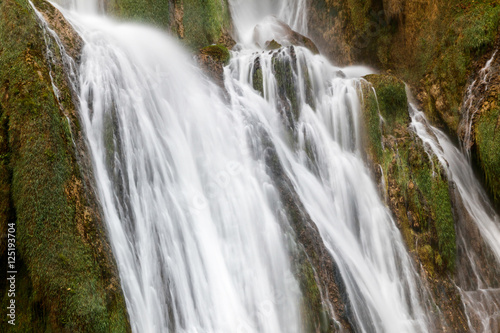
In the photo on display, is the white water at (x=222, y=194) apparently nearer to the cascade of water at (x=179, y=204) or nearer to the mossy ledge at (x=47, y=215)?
the cascade of water at (x=179, y=204)

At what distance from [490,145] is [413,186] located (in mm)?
1937

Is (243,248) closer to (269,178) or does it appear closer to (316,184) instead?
(269,178)

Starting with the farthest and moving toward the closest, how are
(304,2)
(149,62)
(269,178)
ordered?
(304,2), (149,62), (269,178)

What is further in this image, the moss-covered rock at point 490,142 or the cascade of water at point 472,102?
the cascade of water at point 472,102

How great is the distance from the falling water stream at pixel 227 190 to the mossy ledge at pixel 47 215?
620 mm

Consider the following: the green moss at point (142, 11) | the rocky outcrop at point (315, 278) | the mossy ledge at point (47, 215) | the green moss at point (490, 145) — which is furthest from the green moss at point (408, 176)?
the green moss at point (142, 11)

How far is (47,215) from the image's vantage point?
15.8 feet

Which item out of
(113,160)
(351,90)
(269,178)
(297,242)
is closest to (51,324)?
(113,160)

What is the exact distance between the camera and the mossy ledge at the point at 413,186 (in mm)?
7832

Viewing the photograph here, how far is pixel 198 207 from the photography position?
704cm

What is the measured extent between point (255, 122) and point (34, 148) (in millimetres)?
4828

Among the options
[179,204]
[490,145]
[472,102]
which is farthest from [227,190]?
[472,102]

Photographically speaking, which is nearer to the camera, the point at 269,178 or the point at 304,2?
the point at 269,178

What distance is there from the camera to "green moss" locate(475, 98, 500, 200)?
334 inches
